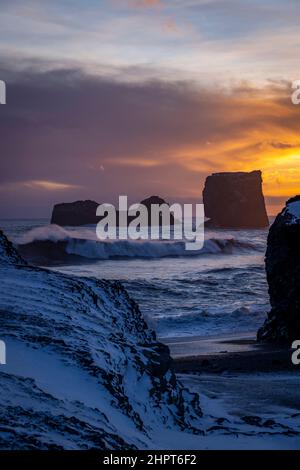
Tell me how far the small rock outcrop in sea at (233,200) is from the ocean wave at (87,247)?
7709 cm

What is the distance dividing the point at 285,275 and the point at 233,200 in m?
117

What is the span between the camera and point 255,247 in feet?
197

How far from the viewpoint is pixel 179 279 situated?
2936 cm

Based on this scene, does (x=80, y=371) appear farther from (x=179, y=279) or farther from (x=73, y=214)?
(x=73, y=214)

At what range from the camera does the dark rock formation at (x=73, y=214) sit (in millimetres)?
107812

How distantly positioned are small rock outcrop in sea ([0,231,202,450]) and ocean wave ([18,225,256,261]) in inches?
1509

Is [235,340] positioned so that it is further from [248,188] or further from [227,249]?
[248,188]

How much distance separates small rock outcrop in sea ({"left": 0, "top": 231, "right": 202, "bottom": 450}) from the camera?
13.5 ft

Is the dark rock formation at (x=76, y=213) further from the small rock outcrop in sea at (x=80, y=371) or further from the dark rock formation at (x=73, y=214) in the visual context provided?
the small rock outcrop in sea at (x=80, y=371)

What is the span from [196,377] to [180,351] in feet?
13.4

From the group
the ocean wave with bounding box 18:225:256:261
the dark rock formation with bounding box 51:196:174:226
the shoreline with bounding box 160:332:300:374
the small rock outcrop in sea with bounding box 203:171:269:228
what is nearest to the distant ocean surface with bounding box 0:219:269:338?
the ocean wave with bounding box 18:225:256:261

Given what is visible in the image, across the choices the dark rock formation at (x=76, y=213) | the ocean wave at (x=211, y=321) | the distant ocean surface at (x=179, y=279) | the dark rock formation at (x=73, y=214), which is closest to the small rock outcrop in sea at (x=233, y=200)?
the dark rock formation at (x=76, y=213)

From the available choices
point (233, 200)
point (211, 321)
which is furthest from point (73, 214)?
point (211, 321)

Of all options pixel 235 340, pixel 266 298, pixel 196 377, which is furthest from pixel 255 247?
pixel 196 377
